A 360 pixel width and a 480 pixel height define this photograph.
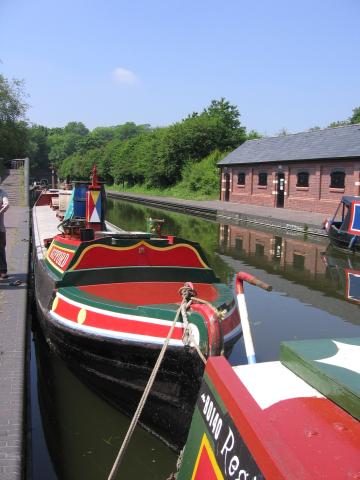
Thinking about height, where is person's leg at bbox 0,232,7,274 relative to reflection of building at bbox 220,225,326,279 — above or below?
above

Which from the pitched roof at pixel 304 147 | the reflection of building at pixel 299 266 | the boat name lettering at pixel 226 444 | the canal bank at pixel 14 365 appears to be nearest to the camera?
the boat name lettering at pixel 226 444

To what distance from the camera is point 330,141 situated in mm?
25438

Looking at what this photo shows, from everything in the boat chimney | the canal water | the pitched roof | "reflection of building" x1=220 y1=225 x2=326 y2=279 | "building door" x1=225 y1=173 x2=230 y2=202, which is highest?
the pitched roof

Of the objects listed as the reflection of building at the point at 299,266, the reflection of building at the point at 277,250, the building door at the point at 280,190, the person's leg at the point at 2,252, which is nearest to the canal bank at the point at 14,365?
the person's leg at the point at 2,252

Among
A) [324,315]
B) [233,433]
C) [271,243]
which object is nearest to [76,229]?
[324,315]

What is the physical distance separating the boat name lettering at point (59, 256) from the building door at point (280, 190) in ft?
74.0

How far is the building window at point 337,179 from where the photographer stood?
23.5m

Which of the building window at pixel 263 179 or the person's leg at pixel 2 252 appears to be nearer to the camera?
the person's leg at pixel 2 252

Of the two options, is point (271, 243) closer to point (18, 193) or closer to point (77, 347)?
point (77, 347)

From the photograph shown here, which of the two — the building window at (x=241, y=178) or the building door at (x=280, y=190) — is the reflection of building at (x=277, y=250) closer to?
the building door at (x=280, y=190)

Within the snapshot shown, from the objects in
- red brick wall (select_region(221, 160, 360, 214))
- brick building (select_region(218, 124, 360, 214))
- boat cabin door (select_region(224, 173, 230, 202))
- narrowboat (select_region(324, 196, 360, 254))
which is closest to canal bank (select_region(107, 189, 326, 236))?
red brick wall (select_region(221, 160, 360, 214))

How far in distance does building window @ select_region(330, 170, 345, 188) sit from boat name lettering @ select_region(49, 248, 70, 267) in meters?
19.2

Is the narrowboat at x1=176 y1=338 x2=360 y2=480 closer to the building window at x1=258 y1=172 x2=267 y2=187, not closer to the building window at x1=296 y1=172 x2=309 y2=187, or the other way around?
the building window at x1=296 y1=172 x2=309 y2=187

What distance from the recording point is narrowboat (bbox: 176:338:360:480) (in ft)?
5.79
